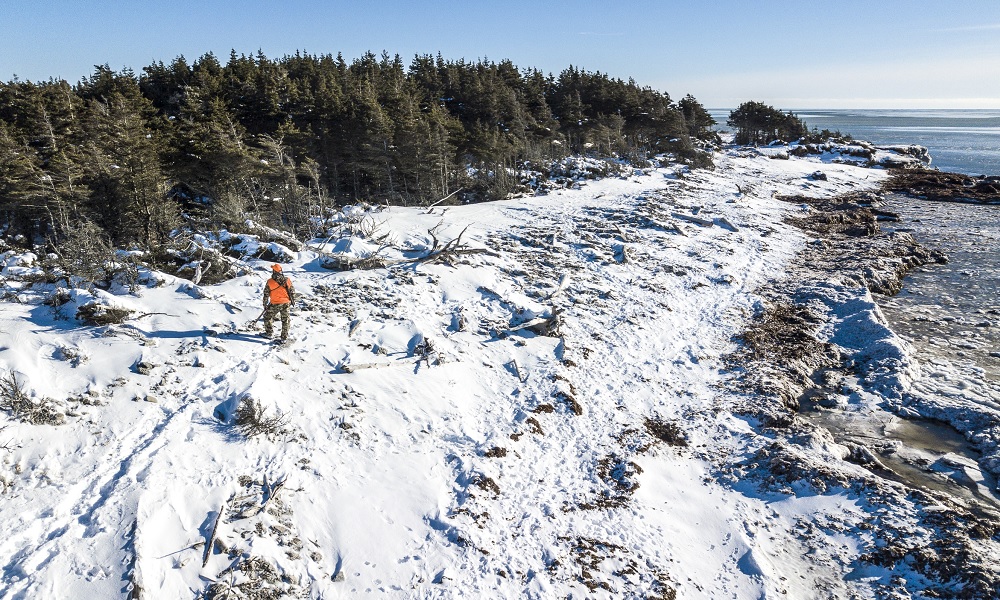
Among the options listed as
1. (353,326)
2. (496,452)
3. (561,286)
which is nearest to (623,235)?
(561,286)

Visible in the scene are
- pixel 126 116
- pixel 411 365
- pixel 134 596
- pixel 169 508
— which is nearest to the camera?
pixel 134 596

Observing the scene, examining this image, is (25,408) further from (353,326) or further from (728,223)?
(728,223)

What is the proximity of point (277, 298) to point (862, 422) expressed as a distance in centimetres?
1309

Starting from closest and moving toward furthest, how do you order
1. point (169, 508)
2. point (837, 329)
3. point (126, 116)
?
point (169, 508)
point (837, 329)
point (126, 116)

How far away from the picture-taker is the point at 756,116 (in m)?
73.4

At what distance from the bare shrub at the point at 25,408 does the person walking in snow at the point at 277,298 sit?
3.80m

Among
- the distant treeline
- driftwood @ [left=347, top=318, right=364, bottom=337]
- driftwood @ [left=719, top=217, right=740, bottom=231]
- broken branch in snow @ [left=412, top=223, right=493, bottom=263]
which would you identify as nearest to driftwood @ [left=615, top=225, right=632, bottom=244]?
driftwood @ [left=719, top=217, right=740, bottom=231]

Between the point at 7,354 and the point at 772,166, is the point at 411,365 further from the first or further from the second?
the point at 772,166

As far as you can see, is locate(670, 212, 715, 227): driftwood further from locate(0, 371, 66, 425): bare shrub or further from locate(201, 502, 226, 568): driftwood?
locate(0, 371, 66, 425): bare shrub

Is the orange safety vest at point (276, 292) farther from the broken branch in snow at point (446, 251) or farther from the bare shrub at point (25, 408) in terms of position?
the broken branch in snow at point (446, 251)

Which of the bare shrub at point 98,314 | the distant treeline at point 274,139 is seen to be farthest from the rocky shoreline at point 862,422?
the distant treeline at point 274,139

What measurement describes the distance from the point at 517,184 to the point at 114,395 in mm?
33422

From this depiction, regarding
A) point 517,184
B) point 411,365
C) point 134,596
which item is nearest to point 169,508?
point 134,596

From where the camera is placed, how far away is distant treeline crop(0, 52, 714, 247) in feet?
Answer: 77.2
